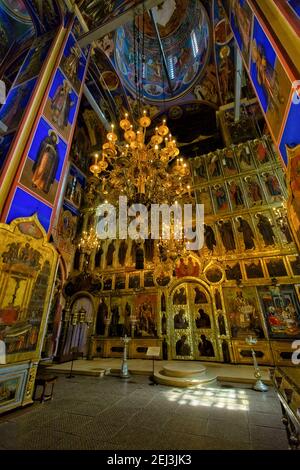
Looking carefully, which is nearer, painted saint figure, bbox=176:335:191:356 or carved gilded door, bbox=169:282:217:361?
carved gilded door, bbox=169:282:217:361

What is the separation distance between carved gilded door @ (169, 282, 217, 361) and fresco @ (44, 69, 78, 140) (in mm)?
8436

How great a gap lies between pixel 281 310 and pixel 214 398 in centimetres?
510

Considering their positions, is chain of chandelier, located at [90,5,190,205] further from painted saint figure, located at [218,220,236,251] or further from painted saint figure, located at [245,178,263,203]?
painted saint figure, located at [245,178,263,203]

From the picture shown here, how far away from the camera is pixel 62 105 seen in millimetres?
6238

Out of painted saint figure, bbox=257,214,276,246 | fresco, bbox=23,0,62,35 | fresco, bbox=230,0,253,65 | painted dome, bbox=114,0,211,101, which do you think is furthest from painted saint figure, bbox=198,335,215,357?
painted dome, bbox=114,0,211,101

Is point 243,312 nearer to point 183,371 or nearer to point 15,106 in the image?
point 183,371

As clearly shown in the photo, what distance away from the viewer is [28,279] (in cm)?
432

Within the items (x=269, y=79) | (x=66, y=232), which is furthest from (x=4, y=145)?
(x=66, y=232)

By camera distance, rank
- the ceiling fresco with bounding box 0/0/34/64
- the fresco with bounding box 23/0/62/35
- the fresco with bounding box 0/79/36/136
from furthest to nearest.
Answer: the ceiling fresco with bounding box 0/0/34/64 → the fresco with bounding box 23/0/62/35 → the fresco with bounding box 0/79/36/136

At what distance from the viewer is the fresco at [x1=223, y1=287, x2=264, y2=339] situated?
786 centimetres

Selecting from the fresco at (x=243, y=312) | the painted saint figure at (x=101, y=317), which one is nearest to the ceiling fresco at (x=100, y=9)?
the fresco at (x=243, y=312)

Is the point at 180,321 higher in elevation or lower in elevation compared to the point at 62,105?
lower

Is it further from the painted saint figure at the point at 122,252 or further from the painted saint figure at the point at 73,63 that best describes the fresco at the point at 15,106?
the painted saint figure at the point at 122,252
